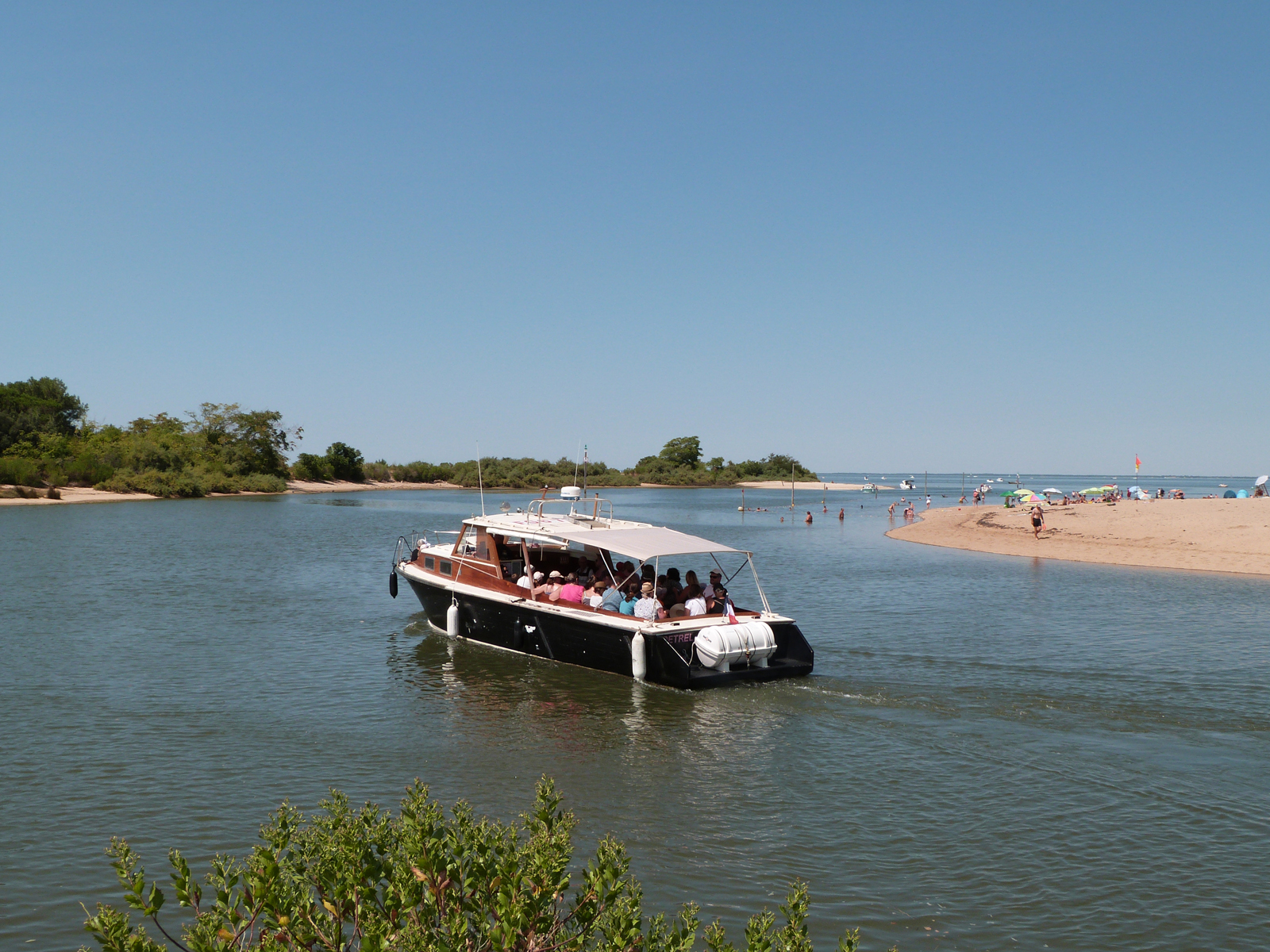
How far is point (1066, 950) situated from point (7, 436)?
3950 inches

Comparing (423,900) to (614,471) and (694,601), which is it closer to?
(694,601)

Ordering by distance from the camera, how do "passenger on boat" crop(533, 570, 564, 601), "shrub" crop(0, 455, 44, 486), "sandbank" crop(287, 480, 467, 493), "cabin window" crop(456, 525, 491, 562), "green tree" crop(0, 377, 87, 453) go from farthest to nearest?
"sandbank" crop(287, 480, 467, 493) → "green tree" crop(0, 377, 87, 453) → "shrub" crop(0, 455, 44, 486) → "cabin window" crop(456, 525, 491, 562) → "passenger on boat" crop(533, 570, 564, 601)

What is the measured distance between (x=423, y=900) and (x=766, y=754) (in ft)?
26.0

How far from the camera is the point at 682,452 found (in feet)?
543

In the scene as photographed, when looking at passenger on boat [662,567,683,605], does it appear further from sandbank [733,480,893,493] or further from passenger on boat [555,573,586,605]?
sandbank [733,480,893,493]

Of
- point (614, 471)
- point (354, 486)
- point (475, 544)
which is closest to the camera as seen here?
point (475, 544)

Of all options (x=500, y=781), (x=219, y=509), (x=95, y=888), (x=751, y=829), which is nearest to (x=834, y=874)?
(x=751, y=829)

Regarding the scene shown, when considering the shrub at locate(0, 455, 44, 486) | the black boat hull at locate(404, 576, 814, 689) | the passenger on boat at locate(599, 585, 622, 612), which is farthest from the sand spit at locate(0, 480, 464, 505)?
the passenger on boat at locate(599, 585, 622, 612)

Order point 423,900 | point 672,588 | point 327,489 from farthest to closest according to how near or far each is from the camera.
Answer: point 327,489 → point 672,588 → point 423,900

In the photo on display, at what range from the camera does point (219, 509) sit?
72.5 meters

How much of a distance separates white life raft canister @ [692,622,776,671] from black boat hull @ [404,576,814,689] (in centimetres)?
19

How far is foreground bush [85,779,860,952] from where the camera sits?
13.9 ft

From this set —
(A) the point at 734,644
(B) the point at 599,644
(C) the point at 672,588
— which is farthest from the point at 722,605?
(B) the point at 599,644

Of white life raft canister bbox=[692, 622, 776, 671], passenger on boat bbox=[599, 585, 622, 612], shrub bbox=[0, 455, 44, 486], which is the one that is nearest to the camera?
white life raft canister bbox=[692, 622, 776, 671]
